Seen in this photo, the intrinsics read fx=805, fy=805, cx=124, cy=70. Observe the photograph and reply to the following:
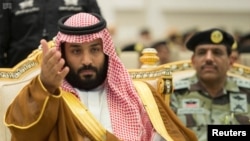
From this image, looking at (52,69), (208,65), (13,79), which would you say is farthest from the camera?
(208,65)

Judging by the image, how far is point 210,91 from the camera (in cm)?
548

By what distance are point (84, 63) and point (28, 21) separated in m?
1.19

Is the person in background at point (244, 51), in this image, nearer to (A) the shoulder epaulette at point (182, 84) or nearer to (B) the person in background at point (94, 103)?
(A) the shoulder epaulette at point (182, 84)

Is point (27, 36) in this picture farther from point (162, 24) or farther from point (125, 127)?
point (162, 24)

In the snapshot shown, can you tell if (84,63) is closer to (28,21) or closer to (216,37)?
(28,21)

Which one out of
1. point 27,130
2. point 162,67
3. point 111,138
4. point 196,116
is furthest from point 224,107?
point 27,130

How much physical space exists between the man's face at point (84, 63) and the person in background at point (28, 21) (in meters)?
0.98

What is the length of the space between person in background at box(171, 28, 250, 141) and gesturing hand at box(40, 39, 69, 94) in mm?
1817

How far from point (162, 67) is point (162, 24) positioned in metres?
14.1

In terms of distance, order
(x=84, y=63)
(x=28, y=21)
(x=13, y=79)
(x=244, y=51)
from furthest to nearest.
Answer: (x=244, y=51) < (x=28, y=21) < (x=13, y=79) < (x=84, y=63)

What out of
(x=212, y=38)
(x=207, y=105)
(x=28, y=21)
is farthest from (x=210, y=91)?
(x=28, y=21)

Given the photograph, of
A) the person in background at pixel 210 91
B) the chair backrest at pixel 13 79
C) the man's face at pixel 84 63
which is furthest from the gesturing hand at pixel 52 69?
the person in background at pixel 210 91

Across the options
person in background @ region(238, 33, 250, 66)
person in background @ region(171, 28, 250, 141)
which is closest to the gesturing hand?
person in background @ region(171, 28, 250, 141)

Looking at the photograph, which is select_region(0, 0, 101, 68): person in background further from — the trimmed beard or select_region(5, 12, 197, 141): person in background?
the trimmed beard
